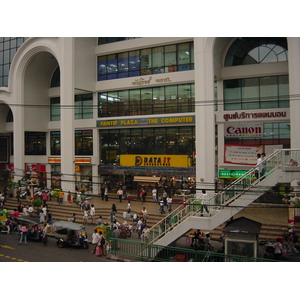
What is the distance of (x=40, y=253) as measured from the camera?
1716cm

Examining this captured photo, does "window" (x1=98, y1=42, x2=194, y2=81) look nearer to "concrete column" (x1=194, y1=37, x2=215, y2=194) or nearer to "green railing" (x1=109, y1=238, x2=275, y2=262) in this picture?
"concrete column" (x1=194, y1=37, x2=215, y2=194)

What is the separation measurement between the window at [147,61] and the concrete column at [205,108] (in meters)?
4.61

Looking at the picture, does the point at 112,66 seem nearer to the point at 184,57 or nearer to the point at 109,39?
the point at 109,39

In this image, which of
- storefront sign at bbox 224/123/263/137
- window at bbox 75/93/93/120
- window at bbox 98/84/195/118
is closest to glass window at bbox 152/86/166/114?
window at bbox 98/84/195/118

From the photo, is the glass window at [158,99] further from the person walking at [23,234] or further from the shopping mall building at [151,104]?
the person walking at [23,234]

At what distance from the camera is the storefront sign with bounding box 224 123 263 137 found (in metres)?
24.5

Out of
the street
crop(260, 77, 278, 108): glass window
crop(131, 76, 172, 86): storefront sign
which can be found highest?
crop(131, 76, 172, 86): storefront sign

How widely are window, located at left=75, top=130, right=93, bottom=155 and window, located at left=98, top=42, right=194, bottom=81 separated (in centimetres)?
548

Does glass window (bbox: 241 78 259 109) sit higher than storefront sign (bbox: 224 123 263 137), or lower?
higher

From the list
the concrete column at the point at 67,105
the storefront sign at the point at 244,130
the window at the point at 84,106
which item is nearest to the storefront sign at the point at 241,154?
the storefront sign at the point at 244,130

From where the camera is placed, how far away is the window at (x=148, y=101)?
2733 cm

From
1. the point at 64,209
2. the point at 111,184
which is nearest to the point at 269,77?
the point at 111,184

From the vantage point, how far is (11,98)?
33.4m

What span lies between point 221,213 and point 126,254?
17.0 feet
